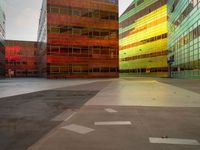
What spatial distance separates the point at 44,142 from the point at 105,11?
5805 cm

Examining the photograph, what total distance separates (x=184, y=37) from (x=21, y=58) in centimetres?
6560

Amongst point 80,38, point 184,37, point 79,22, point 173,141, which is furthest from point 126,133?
point 79,22

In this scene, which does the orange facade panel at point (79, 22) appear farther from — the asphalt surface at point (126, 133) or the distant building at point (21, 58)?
the asphalt surface at point (126, 133)

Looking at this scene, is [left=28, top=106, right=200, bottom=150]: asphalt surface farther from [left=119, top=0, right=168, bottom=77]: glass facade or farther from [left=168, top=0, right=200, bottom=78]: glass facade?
[left=119, top=0, right=168, bottom=77]: glass facade

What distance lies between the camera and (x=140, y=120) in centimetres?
762

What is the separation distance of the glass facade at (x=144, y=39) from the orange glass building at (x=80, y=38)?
721 inches

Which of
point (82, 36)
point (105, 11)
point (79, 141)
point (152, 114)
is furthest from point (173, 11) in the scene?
point (79, 141)

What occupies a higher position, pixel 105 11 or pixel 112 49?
pixel 105 11

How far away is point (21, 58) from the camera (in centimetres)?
9244

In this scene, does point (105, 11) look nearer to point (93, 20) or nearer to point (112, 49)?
point (93, 20)

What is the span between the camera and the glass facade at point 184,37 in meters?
41.6

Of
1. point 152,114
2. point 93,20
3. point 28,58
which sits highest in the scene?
point 93,20

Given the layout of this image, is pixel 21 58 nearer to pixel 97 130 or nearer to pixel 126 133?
pixel 97 130

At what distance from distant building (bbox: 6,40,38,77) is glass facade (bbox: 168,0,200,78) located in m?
54.9
